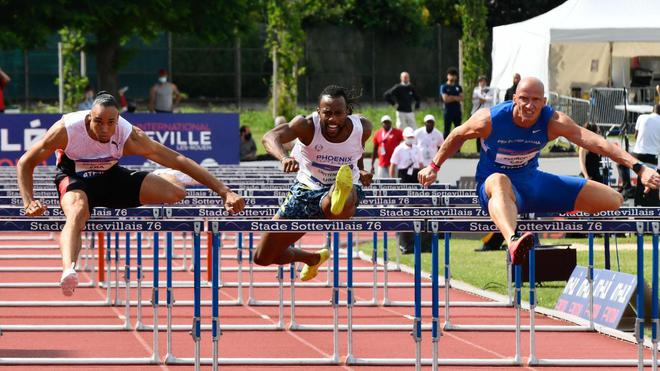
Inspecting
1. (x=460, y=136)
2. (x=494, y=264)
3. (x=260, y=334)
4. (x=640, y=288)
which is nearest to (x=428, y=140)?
(x=494, y=264)

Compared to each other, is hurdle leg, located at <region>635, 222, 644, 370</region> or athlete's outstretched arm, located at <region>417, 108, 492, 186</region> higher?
athlete's outstretched arm, located at <region>417, 108, 492, 186</region>

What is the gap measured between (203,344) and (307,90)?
1215 inches

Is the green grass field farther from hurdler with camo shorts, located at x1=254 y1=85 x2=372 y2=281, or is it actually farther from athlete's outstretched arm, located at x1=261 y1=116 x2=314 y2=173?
athlete's outstretched arm, located at x1=261 y1=116 x2=314 y2=173

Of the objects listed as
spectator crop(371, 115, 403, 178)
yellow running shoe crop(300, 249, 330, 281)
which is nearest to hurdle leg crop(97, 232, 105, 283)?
yellow running shoe crop(300, 249, 330, 281)

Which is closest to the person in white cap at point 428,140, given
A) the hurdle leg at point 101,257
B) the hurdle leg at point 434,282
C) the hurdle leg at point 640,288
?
the hurdle leg at point 101,257

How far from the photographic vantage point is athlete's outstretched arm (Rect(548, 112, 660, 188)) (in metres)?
10.7

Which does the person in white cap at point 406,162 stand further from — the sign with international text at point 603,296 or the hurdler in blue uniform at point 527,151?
the hurdler in blue uniform at point 527,151

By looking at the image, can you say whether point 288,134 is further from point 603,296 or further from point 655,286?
point 603,296

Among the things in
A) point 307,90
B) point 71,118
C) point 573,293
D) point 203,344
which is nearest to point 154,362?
point 203,344

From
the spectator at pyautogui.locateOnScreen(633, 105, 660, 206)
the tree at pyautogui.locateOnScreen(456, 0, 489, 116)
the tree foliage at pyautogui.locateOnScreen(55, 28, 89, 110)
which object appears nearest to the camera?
the spectator at pyautogui.locateOnScreen(633, 105, 660, 206)

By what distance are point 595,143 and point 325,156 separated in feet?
6.92

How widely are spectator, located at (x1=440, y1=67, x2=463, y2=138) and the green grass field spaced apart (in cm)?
935

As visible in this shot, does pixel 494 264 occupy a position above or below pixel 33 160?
below

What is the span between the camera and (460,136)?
11531mm
